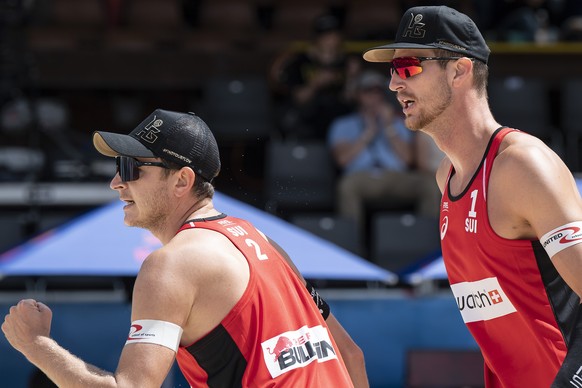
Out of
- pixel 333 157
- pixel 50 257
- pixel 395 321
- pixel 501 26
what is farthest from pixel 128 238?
pixel 501 26

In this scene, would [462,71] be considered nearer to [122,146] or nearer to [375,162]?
[122,146]

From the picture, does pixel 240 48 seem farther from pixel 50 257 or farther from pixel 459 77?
pixel 459 77

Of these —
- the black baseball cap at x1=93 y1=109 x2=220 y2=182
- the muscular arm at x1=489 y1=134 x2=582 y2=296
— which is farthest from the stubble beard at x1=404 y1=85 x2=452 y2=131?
the black baseball cap at x1=93 y1=109 x2=220 y2=182

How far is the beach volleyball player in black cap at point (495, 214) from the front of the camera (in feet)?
10.5

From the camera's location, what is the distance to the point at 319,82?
1020 centimetres

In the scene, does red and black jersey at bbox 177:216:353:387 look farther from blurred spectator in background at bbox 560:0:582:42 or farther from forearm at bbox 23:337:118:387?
blurred spectator in background at bbox 560:0:582:42

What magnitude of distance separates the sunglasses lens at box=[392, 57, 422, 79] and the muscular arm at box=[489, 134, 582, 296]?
428 mm

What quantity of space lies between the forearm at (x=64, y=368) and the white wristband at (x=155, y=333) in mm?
133

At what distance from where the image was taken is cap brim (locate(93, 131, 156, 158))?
11.3 ft

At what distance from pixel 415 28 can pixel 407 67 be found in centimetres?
14

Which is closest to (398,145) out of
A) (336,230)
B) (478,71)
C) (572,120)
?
(336,230)

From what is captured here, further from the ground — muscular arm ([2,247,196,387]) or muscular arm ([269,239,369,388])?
muscular arm ([2,247,196,387])

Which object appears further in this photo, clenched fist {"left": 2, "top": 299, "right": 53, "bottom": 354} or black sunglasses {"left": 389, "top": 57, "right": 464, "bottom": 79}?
black sunglasses {"left": 389, "top": 57, "right": 464, "bottom": 79}

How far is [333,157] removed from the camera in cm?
969
